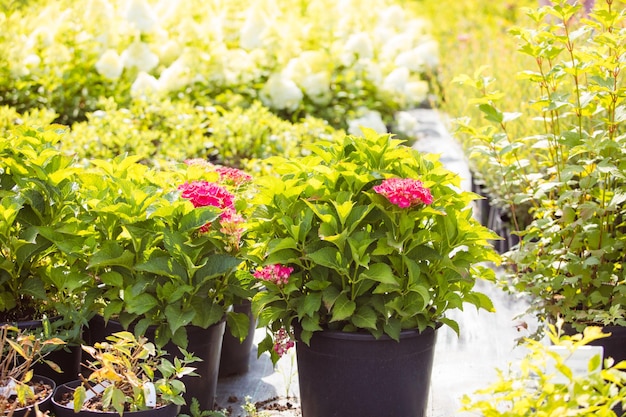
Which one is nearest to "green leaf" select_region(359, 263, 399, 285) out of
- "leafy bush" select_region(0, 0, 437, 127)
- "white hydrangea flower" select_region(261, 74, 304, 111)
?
"leafy bush" select_region(0, 0, 437, 127)

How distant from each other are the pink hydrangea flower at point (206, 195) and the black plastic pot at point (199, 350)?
0.41m

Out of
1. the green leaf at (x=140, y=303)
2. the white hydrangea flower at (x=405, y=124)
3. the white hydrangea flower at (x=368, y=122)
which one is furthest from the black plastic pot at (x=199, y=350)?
the white hydrangea flower at (x=405, y=124)

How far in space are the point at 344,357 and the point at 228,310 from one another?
51 cm

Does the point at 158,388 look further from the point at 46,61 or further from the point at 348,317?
the point at 46,61

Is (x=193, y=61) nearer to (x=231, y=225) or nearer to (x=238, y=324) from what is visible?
(x=238, y=324)

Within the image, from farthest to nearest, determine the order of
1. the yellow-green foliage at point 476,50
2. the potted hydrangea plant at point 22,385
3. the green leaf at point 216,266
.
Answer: the yellow-green foliage at point 476,50, the green leaf at point 216,266, the potted hydrangea plant at point 22,385

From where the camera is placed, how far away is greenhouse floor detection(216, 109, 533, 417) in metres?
3.35

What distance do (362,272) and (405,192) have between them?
1.02 ft

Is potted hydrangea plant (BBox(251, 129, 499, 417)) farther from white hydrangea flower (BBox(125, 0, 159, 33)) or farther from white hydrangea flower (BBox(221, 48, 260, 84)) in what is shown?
white hydrangea flower (BBox(125, 0, 159, 33))

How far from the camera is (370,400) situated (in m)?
2.88

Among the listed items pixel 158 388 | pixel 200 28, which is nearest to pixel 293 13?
pixel 200 28

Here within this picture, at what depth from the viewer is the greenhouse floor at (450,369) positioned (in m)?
3.35

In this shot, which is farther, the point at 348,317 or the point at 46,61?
the point at 46,61

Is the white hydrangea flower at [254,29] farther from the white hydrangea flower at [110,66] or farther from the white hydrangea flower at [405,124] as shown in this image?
the white hydrangea flower at [405,124]
